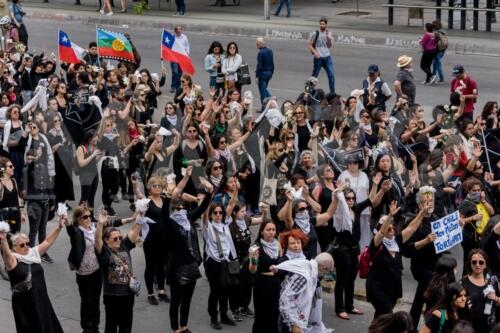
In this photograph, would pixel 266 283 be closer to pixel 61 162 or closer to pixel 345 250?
pixel 345 250

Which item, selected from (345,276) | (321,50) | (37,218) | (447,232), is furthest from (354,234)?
(321,50)

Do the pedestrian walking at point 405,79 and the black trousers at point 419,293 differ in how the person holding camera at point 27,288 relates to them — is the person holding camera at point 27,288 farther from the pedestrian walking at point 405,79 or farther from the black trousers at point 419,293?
the pedestrian walking at point 405,79

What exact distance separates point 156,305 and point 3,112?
4798 mm

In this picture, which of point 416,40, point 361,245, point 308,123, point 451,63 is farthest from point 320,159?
point 416,40

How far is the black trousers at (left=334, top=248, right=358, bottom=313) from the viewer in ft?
44.5

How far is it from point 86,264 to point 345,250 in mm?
2789

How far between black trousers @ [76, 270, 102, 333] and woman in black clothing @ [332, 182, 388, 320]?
8.37ft

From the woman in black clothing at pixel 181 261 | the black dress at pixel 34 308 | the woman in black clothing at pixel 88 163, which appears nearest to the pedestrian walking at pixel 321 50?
the woman in black clothing at pixel 88 163

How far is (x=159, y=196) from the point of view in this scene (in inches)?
530

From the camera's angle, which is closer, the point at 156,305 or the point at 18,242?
the point at 18,242

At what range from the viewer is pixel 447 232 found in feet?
43.1

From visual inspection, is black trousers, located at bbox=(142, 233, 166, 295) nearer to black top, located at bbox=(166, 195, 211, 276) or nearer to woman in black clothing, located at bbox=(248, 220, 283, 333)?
black top, located at bbox=(166, 195, 211, 276)

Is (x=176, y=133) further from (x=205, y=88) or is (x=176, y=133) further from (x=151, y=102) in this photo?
(x=205, y=88)

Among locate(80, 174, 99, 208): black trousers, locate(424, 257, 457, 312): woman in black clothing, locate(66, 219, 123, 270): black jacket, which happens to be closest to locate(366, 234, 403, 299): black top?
locate(424, 257, 457, 312): woman in black clothing
